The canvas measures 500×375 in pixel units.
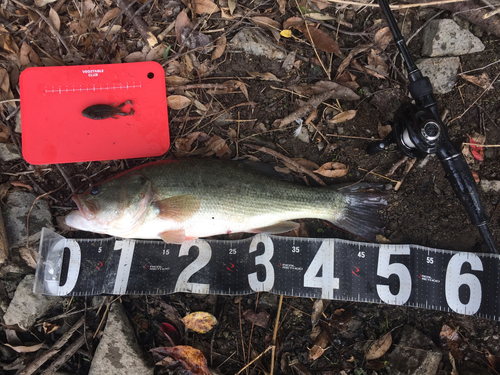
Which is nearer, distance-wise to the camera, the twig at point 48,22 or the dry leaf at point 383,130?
the twig at point 48,22

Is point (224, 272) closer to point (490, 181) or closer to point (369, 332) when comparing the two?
point (369, 332)

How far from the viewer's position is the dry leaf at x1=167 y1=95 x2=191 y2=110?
3395mm

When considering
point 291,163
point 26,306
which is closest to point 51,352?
point 26,306

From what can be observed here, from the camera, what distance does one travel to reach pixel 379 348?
321 centimetres

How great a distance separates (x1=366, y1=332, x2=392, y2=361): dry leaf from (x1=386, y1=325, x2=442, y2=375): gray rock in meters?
0.08

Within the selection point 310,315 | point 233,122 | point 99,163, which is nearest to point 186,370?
point 310,315

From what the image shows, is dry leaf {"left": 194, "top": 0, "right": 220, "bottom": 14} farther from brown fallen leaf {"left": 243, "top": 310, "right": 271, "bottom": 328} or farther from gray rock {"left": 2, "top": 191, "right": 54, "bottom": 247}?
brown fallen leaf {"left": 243, "top": 310, "right": 271, "bottom": 328}

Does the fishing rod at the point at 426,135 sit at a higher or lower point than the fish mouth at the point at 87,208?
higher

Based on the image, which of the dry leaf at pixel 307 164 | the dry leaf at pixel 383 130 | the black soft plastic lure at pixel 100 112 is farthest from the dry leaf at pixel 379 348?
the black soft plastic lure at pixel 100 112

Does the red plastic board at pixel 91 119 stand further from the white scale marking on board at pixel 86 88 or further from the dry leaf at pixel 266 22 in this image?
the dry leaf at pixel 266 22

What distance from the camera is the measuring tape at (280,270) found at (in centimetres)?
320

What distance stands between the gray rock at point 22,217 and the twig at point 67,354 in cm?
120

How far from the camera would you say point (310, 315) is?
3.30m

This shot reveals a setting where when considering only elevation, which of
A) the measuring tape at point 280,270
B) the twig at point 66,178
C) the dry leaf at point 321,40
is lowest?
the measuring tape at point 280,270
